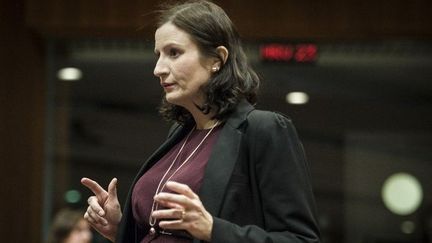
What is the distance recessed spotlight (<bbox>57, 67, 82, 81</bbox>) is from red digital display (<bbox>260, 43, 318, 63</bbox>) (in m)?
1.24

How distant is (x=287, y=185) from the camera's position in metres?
1.86

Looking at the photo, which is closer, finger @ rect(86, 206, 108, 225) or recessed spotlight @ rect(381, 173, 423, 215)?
finger @ rect(86, 206, 108, 225)

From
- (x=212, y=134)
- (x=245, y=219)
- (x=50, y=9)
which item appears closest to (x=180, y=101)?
(x=212, y=134)

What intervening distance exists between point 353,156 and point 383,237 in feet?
1.80

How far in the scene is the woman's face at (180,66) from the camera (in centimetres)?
199

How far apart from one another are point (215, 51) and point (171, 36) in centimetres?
10

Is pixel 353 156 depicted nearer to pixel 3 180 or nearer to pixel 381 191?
pixel 381 191

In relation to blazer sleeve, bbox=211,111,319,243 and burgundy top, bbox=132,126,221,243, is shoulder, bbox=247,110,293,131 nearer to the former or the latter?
blazer sleeve, bbox=211,111,319,243

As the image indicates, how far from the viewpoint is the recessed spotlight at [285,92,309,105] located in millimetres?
5691

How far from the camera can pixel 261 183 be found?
1883 mm

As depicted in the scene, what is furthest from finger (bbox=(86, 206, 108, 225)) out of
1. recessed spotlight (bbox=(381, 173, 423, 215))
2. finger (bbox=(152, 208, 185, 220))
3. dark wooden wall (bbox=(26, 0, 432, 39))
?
recessed spotlight (bbox=(381, 173, 423, 215))

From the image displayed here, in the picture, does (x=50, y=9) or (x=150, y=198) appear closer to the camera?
(x=150, y=198)

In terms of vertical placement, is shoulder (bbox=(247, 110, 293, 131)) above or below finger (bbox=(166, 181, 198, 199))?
above

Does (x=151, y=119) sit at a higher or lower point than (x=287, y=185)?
higher
